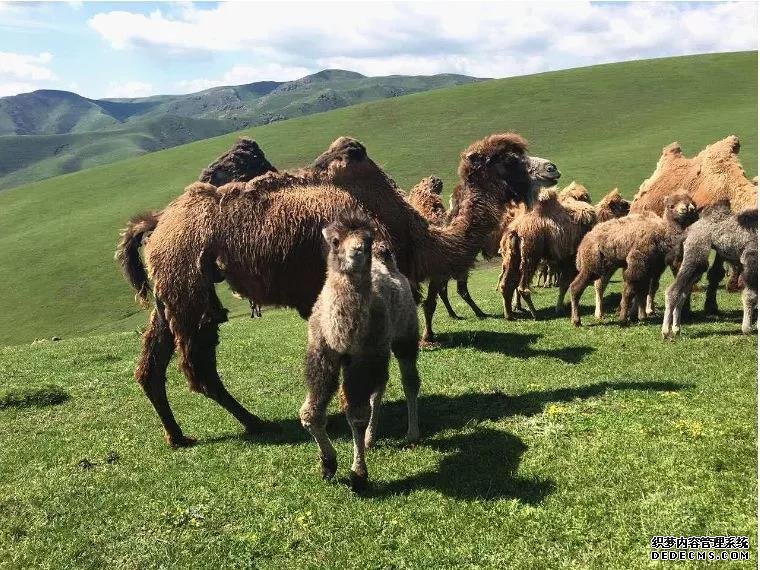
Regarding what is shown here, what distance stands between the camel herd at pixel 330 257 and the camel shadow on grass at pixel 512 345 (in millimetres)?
1639

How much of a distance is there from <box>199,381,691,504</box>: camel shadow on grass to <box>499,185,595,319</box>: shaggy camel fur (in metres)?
5.99

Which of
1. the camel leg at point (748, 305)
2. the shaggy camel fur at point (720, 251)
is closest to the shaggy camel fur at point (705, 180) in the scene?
the shaggy camel fur at point (720, 251)

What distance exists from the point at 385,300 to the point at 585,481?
2.54m

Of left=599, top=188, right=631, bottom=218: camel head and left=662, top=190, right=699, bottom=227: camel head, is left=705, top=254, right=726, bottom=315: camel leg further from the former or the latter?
left=599, top=188, right=631, bottom=218: camel head

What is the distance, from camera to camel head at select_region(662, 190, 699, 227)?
1111 centimetres

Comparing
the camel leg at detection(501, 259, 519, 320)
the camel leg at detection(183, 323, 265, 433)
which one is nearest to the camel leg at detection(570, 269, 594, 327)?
the camel leg at detection(501, 259, 519, 320)

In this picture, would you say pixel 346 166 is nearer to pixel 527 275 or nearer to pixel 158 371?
pixel 158 371

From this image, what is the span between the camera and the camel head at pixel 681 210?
36.4 feet

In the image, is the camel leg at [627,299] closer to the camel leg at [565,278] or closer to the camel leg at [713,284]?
the camel leg at [713,284]

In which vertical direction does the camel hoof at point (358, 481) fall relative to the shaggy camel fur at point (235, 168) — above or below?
below

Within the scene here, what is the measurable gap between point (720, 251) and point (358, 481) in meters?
7.57

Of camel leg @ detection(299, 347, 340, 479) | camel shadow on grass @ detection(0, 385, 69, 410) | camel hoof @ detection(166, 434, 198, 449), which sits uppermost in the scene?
camel leg @ detection(299, 347, 340, 479)

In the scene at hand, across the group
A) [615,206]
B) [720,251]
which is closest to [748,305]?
[720,251]

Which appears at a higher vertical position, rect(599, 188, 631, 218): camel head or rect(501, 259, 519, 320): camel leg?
rect(599, 188, 631, 218): camel head
